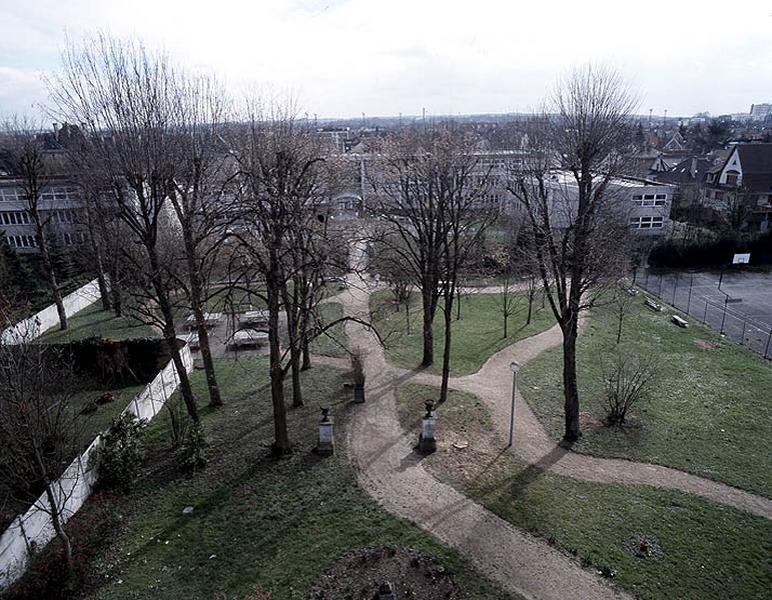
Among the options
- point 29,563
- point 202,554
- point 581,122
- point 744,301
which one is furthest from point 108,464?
point 744,301

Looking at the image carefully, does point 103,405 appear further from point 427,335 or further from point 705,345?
point 705,345

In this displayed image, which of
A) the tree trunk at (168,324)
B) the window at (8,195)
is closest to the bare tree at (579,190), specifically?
the tree trunk at (168,324)

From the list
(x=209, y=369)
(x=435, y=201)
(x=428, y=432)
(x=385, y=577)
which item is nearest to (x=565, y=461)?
(x=428, y=432)

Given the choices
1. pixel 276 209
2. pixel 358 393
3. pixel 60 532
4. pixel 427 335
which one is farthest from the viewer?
pixel 427 335

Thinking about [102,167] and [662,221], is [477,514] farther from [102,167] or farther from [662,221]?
[662,221]

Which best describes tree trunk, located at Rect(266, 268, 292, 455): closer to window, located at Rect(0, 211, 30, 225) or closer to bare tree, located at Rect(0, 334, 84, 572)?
bare tree, located at Rect(0, 334, 84, 572)

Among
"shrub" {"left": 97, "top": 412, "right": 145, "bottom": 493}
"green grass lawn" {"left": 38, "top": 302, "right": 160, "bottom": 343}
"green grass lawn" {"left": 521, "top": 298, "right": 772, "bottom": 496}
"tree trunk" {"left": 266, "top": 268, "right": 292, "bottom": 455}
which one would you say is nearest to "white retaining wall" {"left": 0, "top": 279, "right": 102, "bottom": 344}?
"green grass lawn" {"left": 38, "top": 302, "right": 160, "bottom": 343}
